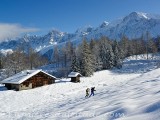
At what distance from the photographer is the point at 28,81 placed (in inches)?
2276

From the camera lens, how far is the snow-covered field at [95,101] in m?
15.7

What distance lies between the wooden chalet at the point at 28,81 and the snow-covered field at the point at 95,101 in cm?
208

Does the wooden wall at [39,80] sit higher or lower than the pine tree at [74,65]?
lower

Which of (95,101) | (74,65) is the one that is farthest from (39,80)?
(95,101)

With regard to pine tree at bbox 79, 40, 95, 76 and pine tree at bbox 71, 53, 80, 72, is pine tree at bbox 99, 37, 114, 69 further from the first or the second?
pine tree at bbox 71, 53, 80, 72

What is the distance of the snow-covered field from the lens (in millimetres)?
15672

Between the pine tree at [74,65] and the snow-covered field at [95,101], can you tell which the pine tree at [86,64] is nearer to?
the pine tree at [74,65]

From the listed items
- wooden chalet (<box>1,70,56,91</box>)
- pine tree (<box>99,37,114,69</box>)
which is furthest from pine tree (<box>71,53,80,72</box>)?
pine tree (<box>99,37,114,69</box>)

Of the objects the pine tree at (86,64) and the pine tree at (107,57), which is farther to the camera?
the pine tree at (107,57)

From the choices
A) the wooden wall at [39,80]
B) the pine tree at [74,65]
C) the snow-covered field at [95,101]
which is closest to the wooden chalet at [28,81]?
the wooden wall at [39,80]

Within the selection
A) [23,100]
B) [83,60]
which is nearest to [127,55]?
[83,60]

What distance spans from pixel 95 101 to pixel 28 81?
35596mm

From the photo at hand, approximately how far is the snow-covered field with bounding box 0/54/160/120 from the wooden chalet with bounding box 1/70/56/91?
2.08 m

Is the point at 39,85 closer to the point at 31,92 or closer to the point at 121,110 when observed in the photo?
the point at 31,92
